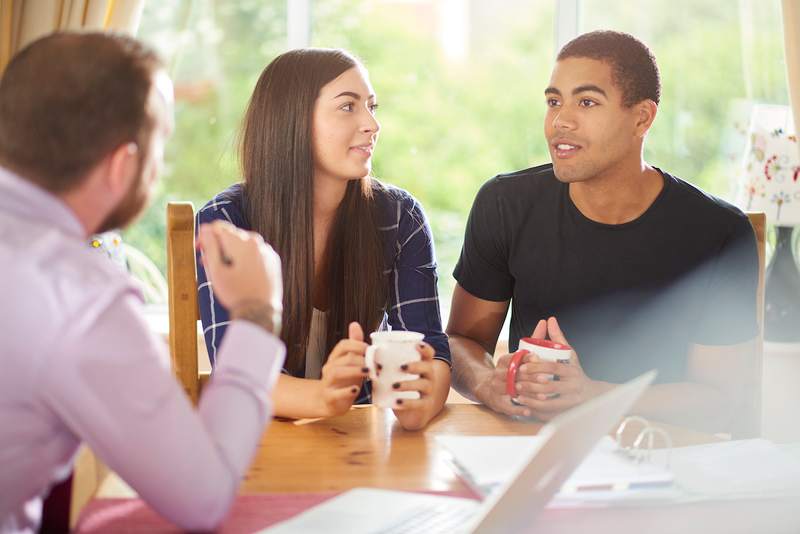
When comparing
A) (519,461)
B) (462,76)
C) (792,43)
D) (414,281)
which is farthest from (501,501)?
(462,76)

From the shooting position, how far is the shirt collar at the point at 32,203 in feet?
3.07

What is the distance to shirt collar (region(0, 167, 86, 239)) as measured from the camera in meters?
0.94

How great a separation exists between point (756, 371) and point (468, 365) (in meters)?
0.58

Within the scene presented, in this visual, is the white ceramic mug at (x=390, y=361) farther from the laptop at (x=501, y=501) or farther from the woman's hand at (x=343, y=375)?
the laptop at (x=501, y=501)

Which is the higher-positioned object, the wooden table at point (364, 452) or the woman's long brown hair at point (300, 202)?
the woman's long brown hair at point (300, 202)

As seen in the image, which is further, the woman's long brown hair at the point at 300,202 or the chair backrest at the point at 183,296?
the woman's long brown hair at the point at 300,202

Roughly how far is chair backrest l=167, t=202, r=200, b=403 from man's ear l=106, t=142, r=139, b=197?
0.72 meters

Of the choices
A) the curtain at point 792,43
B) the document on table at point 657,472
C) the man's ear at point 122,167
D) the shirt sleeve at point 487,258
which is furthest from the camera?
the curtain at point 792,43

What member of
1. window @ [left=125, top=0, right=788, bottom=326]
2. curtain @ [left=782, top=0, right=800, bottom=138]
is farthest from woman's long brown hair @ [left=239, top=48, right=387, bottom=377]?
curtain @ [left=782, top=0, right=800, bottom=138]

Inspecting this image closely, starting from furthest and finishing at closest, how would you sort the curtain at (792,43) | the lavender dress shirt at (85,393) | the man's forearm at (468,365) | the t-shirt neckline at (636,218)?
the curtain at (792,43) < the t-shirt neckline at (636,218) < the man's forearm at (468,365) < the lavender dress shirt at (85,393)

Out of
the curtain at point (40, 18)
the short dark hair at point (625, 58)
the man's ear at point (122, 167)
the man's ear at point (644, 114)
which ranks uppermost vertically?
the curtain at point (40, 18)

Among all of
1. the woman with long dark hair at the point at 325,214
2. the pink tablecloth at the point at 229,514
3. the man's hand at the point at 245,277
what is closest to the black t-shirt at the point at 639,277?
the woman with long dark hair at the point at 325,214

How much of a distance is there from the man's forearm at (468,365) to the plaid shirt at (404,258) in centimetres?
6

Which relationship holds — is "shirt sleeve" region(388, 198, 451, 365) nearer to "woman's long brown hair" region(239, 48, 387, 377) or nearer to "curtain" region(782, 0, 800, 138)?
"woman's long brown hair" region(239, 48, 387, 377)
